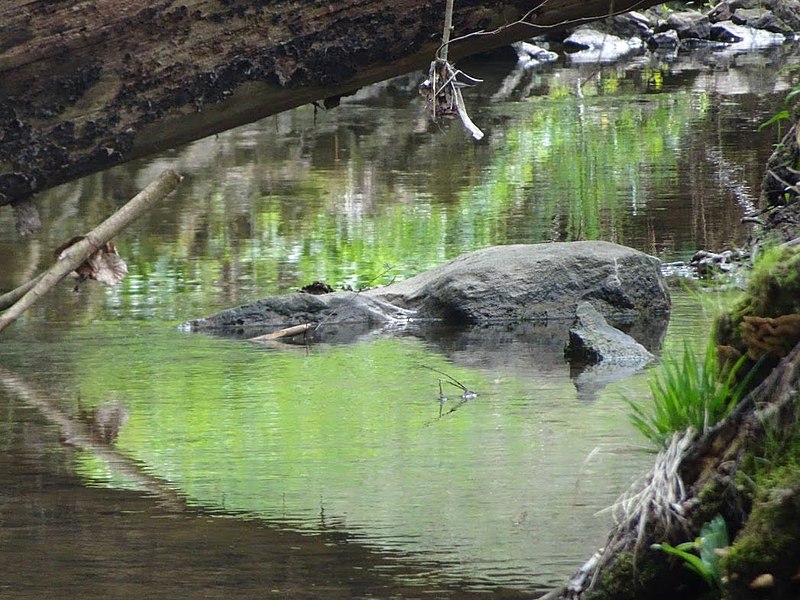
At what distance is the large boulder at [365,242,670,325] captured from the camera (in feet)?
28.7

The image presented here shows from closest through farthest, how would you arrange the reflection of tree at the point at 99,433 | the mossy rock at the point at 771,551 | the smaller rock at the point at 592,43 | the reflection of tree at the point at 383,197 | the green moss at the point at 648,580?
1. the mossy rock at the point at 771,551
2. the green moss at the point at 648,580
3. the reflection of tree at the point at 99,433
4. the reflection of tree at the point at 383,197
5. the smaller rock at the point at 592,43

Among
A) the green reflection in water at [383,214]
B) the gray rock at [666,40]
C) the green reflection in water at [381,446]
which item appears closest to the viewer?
the green reflection in water at [381,446]

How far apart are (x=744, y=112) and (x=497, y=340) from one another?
44.0 ft

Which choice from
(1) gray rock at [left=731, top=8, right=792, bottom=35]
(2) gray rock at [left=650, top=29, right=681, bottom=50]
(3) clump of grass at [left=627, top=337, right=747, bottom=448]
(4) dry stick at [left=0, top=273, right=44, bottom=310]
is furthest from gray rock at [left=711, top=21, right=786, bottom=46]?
(3) clump of grass at [left=627, top=337, right=747, bottom=448]

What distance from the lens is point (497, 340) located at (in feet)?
27.0

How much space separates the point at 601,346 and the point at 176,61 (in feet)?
10.1

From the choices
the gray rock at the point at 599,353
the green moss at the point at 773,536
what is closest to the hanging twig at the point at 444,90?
the green moss at the point at 773,536

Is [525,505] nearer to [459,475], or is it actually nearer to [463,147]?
[459,475]

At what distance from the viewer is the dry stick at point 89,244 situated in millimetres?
4297

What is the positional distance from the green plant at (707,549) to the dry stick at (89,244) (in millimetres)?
1914

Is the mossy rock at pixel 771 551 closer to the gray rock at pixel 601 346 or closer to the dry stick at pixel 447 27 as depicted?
the dry stick at pixel 447 27

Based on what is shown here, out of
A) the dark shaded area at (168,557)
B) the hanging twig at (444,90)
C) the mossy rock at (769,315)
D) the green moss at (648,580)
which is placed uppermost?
the hanging twig at (444,90)

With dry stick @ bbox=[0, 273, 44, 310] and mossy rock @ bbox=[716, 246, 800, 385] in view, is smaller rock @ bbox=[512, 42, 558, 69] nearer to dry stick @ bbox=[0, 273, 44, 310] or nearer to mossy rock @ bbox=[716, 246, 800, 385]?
dry stick @ bbox=[0, 273, 44, 310]

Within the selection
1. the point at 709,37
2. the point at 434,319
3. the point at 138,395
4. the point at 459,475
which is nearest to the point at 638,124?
the point at 434,319
